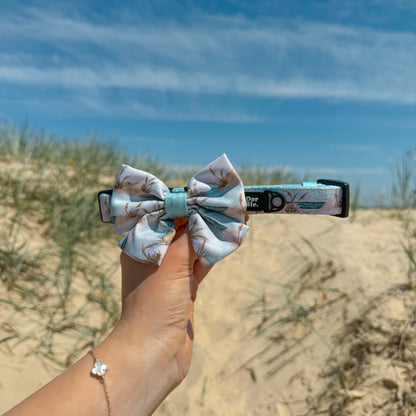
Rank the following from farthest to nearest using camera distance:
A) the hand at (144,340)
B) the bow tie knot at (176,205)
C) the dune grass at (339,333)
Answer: the dune grass at (339,333) < the bow tie knot at (176,205) < the hand at (144,340)

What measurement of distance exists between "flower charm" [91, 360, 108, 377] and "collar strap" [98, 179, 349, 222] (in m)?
0.67

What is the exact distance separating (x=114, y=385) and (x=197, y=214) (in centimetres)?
65

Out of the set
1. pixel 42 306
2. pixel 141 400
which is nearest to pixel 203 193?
pixel 141 400

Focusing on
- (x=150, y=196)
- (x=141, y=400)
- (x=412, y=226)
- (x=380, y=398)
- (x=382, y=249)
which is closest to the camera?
(x=141, y=400)

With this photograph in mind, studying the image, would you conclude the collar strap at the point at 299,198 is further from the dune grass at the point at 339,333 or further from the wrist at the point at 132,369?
the dune grass at the point at 339,333

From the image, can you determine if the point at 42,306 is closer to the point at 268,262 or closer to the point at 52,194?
the point at 52,194

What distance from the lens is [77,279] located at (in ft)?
10.3

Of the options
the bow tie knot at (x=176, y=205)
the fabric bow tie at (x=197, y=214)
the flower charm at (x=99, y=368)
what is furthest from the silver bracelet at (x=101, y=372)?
the bow tie knot at (x=176, y=205)

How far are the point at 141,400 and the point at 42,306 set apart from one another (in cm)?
165

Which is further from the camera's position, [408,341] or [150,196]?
[408,341]

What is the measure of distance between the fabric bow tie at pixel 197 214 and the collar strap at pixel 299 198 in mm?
68

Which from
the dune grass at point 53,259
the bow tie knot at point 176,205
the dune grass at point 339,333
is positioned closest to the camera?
the bow tie knot at point 176,205

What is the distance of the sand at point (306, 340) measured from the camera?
2.23 m

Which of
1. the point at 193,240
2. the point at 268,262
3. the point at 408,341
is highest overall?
the point at 193,240
